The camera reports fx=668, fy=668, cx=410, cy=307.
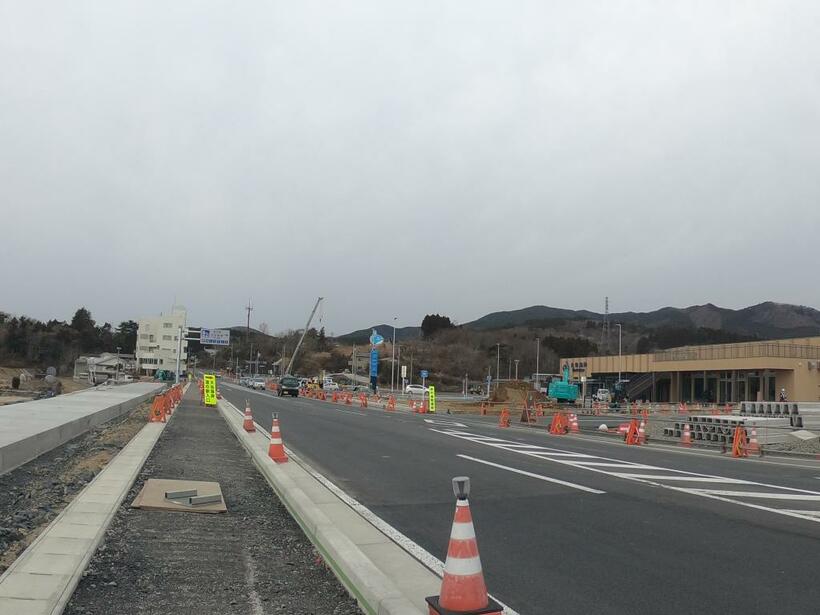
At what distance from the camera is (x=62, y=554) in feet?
19.5

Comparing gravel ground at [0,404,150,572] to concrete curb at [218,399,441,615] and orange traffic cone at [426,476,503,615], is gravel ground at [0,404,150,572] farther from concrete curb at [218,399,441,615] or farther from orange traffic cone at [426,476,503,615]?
orange traffic cone at [426,476,503,615]

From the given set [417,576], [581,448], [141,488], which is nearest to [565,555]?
[417,576]

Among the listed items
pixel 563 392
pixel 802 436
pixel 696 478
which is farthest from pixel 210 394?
pixel 563 392

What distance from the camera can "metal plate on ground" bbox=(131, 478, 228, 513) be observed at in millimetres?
8508

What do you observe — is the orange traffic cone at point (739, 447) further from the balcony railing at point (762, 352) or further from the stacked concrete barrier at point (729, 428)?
the balcony railing at point (762, 352)

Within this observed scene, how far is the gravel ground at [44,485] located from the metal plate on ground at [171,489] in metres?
0.95

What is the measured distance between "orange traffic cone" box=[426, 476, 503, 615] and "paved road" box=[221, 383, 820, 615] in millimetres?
1036

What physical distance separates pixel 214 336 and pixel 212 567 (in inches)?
2206

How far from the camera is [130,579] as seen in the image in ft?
18.7

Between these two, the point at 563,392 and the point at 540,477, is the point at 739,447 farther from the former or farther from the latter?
the point at 563,392

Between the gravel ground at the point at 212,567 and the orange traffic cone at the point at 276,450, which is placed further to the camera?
the orange traffic cone at the point at 276,450

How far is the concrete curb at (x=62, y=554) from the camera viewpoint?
4.79m

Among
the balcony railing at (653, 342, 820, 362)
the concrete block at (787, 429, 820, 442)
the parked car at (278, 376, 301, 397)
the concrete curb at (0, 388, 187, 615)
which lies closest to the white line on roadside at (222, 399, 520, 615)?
the concrete curb at (0, 388, 187, 615)

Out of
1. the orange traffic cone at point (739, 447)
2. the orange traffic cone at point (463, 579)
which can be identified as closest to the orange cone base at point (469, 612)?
the orange traffic cone at point (463, 579)
